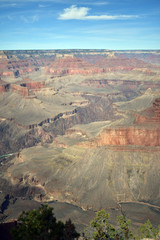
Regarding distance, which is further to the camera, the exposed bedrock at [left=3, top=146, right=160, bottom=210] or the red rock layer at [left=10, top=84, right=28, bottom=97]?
the red rock layer at [left=10, top=84, right=28, bottom=97]

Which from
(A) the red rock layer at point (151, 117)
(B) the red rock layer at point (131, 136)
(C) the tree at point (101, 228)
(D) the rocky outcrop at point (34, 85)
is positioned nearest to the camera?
(C) the tree at point (101, 228)

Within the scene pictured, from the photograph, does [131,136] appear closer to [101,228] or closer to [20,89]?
[101,228]

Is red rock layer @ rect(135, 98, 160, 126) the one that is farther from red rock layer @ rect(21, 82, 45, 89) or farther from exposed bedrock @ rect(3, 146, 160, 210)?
red rock layer @ rect(21, 82, 45, 89)

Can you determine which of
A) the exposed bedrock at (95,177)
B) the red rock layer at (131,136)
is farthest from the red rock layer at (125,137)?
the exposed bedrock at (95,177)

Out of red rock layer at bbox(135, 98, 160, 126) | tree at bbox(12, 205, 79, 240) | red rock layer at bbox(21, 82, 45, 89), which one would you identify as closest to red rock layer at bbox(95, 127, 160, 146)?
red rock layer at bbox(135, 98, 160, 126)

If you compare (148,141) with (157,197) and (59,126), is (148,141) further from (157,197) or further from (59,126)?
(59,126)

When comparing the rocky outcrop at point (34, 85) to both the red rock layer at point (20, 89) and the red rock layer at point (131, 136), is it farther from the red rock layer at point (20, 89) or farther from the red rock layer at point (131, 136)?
the red rock layer at point (131, 136)

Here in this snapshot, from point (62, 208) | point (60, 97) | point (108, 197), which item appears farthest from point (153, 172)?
point (60, 97)

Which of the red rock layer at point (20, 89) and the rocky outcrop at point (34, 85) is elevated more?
the rocky outcrop at point (34, 85)

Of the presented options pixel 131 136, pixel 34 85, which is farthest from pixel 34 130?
pixel 131 136
